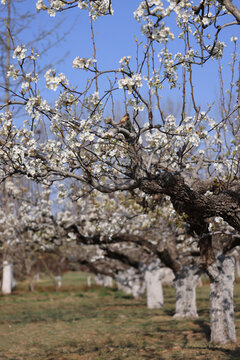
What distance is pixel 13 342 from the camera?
14594 millimetres

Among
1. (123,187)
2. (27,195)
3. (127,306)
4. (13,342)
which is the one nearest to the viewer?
(123,187)

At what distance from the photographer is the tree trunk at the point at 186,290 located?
61.5 ft

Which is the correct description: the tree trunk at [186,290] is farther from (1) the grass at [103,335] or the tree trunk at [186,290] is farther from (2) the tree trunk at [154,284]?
(2) the tree trunk at [154,284]

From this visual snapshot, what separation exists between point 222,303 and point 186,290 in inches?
Answer: 244

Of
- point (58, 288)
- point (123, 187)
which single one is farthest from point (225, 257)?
point (58, 288)

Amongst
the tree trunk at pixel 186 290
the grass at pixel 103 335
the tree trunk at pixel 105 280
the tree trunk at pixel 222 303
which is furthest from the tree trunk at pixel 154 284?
the tree trunk at pixel 105 280

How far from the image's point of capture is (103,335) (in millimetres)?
15633

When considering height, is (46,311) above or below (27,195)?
below

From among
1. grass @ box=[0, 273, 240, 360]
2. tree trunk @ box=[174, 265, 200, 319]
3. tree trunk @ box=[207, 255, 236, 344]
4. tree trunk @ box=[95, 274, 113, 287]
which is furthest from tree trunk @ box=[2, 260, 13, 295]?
tree trunk @ box=[207, 255, 236, 344]

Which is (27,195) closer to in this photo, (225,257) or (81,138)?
(225,257)

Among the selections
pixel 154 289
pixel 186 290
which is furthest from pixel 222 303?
pixel 154 289

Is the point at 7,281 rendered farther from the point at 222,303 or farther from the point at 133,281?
the point at 222,303

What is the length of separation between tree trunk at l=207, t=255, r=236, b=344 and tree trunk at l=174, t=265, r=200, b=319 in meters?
5.59

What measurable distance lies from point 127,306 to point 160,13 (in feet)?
73.4
